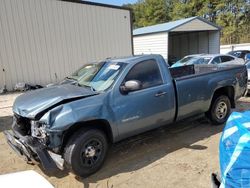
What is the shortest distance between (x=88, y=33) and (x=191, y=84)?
1115 cm

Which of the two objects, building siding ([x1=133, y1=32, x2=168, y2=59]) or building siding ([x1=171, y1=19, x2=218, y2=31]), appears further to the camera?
building siding ([x1=171, y1=19, x2=218, y2=31])

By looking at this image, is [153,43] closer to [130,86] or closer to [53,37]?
[53,37]

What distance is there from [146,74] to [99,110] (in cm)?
130

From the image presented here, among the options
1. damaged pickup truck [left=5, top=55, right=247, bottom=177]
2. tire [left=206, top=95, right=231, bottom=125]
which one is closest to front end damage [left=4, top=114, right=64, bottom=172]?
damaged pickup truck [left=5, top=55, right=247, bottom=177]

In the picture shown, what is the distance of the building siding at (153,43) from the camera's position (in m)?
21.0

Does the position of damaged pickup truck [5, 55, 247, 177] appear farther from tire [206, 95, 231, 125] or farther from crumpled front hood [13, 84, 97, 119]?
tire [206, 95, 231, 125]

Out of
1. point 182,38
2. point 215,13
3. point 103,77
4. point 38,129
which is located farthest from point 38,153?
point 215,13

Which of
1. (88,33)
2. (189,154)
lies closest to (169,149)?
(189,154)

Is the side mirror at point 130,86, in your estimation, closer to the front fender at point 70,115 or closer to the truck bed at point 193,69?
the front fender at point 70,115

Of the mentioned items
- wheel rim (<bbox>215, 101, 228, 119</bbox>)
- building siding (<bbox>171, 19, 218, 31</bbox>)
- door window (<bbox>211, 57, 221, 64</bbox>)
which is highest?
building siding (<bbox>171, 19, 218, 31</bbox>)

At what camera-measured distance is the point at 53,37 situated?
46.6 ft

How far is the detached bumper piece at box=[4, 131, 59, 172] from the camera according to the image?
11.9ft

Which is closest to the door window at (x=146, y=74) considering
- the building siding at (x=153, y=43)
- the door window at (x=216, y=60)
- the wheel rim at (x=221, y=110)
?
the wheel rim at (x=221, y=110)

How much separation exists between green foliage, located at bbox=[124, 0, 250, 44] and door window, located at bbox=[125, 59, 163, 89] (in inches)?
1271
